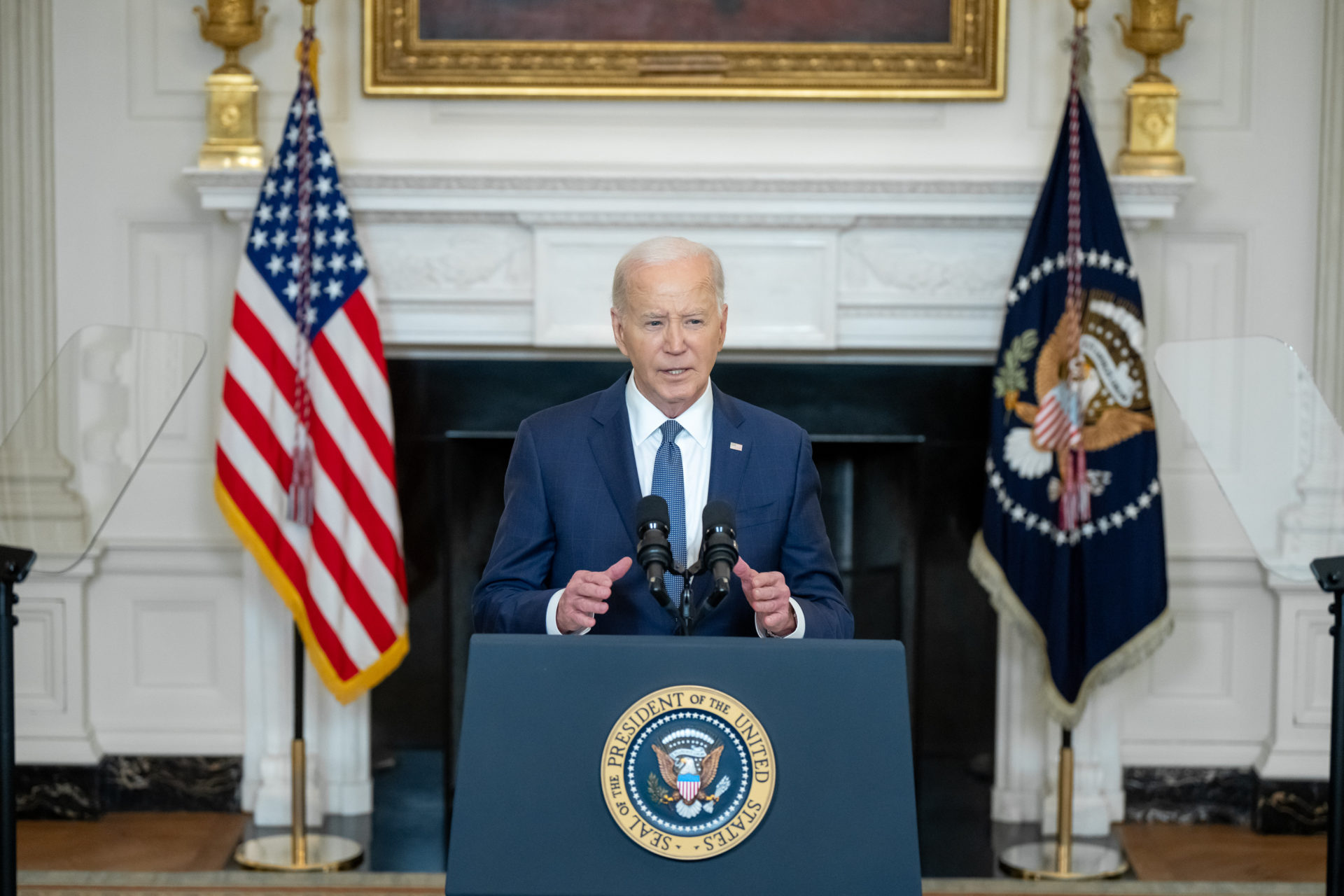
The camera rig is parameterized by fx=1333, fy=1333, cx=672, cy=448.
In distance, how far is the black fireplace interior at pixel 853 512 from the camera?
456 centimetres

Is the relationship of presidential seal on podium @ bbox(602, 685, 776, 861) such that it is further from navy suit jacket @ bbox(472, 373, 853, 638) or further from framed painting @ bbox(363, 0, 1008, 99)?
framed painting @ bbox(363, 0, 1008, 99)

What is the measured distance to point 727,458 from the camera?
223 cm

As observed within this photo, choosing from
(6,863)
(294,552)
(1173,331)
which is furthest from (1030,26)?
(6,863)

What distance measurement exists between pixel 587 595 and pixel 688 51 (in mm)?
2929

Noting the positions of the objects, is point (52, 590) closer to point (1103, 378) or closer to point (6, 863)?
point (6, 863)

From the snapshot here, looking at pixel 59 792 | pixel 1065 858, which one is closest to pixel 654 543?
pixel 1065 858

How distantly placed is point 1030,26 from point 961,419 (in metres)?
1.31

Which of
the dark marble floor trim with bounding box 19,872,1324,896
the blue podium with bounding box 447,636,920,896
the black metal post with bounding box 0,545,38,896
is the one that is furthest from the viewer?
the dark marble floor trim with bounding box 19,872,1324,896

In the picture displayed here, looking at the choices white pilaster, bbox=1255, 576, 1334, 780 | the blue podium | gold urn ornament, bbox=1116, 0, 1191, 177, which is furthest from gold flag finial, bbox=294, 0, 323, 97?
white pilaster, bbox=1255, 576, 1334, 780

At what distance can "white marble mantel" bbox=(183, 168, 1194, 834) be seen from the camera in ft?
13.9

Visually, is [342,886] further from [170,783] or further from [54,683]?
[54,683]

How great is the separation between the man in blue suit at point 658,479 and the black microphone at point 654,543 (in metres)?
0.32

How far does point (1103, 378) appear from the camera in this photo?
13.6ft

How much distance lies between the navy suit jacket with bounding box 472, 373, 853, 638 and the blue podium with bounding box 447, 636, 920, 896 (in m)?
0.53
